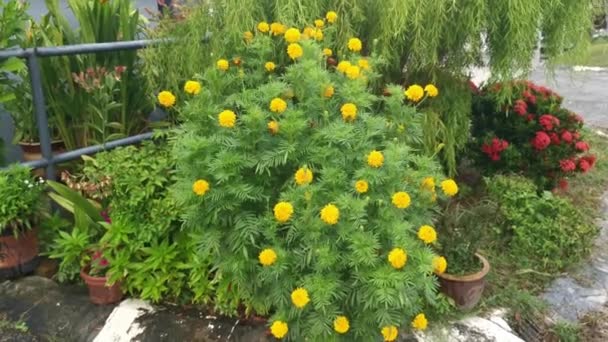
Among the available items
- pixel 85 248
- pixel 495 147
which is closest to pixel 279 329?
pixel 85 248

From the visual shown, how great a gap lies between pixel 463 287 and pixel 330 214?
118 centimetres

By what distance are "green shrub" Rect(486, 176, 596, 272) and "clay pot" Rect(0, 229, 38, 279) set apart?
9.14 feet

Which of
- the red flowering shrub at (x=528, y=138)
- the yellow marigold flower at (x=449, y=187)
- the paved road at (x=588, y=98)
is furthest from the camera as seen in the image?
the paved road at (x=588, y=98)

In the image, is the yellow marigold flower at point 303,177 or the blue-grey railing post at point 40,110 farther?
the blue-grey railing post at point 40,110

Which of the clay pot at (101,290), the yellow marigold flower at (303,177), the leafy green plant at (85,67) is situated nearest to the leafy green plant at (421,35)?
the leafy green plant at (85,67)

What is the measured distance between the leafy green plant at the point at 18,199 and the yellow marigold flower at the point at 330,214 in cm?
163

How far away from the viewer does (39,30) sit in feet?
11.4

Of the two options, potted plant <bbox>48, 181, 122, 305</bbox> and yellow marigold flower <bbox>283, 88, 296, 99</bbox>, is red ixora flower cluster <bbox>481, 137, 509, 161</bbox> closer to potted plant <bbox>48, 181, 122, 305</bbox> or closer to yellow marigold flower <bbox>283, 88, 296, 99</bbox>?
yellow marigold flower <bbox>283, 88, 296, 99</bbox>

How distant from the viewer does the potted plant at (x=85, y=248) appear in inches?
106

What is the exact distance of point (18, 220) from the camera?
8.96ft

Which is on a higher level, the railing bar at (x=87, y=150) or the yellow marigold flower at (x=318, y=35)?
the yellow marigold flower at (x=318, y=35)

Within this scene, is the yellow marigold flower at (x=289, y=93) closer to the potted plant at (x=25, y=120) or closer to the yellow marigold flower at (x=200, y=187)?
the yellow marigold flower at (x=200, y=187)

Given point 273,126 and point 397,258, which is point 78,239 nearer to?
point 273,126

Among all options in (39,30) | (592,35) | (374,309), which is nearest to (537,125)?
(592,35)
